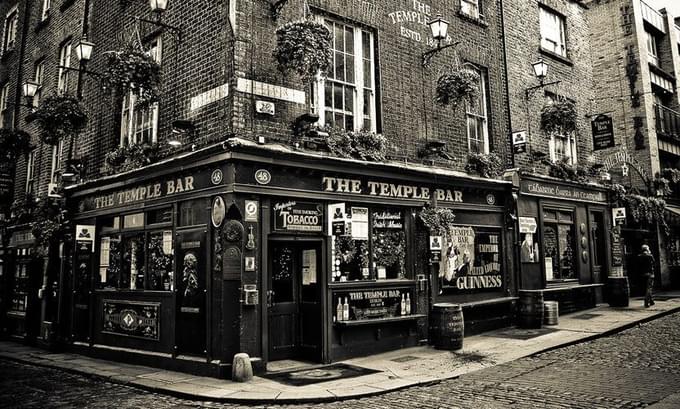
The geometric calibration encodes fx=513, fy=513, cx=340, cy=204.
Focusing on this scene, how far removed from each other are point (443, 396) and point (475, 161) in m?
7.43

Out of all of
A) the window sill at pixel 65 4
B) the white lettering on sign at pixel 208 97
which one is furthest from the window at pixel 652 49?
the window sill at pixel 65 4

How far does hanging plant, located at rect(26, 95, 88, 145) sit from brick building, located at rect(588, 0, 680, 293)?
19385 millimetres

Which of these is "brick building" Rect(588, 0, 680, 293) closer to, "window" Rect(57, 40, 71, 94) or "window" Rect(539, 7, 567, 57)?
"window" Rect(539, 7, 567, 57)

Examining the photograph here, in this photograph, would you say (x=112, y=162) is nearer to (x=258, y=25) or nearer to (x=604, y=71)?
(x=258, y=25)

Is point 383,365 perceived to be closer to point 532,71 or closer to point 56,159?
point 532,71

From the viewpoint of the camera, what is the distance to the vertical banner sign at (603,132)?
56.2 feet

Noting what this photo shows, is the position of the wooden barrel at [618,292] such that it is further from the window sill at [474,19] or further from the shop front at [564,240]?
the window sill at [474,19]


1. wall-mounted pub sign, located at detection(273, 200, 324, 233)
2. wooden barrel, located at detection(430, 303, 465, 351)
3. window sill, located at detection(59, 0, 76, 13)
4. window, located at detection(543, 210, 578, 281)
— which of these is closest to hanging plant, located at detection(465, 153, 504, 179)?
window, located at detection(543, 210, 578, 281)

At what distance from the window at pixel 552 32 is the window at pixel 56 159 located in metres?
15.1

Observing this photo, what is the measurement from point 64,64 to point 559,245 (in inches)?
622

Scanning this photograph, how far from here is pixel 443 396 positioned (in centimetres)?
727

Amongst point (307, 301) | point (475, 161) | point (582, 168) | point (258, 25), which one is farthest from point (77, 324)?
point (582, 168)

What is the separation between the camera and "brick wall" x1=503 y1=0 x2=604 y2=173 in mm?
15148

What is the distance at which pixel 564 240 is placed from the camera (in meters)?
16.1
